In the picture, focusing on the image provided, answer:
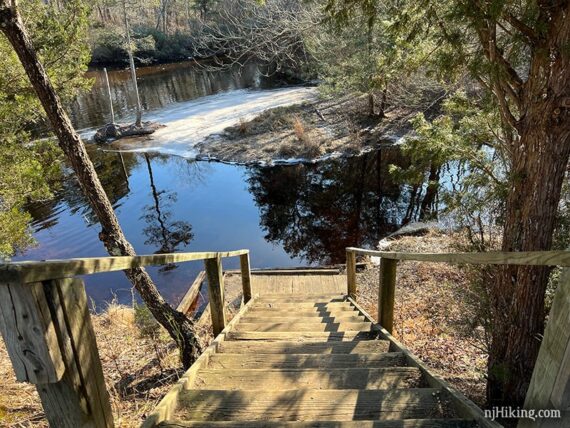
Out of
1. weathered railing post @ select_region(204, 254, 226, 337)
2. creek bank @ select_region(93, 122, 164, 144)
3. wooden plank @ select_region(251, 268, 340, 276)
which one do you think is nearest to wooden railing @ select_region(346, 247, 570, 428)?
weathered railing post @ select_region(204, 254, 226, 337)

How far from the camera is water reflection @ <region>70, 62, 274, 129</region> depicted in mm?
24703

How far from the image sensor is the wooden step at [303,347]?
11.4ft

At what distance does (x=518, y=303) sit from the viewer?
3.01 meters

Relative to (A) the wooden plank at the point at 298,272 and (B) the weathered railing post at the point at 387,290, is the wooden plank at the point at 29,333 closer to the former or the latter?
(B) the weathered railing post at the point at 387,290

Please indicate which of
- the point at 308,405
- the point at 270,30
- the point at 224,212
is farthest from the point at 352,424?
the point at 224,212

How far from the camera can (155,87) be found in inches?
1208

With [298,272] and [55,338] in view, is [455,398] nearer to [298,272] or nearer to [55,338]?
[55,338]

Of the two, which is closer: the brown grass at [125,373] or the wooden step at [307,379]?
the wooden step at [307,379]

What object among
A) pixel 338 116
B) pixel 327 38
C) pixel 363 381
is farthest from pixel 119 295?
pixel 338 116

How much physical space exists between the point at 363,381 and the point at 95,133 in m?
21.3

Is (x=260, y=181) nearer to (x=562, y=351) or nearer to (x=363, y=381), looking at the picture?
(x=363, y=381)

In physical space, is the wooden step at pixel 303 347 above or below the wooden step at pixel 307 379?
below

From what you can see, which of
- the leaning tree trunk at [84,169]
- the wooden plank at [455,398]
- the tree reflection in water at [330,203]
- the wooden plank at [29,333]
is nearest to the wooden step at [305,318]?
the leaning tree trunk at [84,169]

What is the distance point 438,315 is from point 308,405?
5.03 meters
